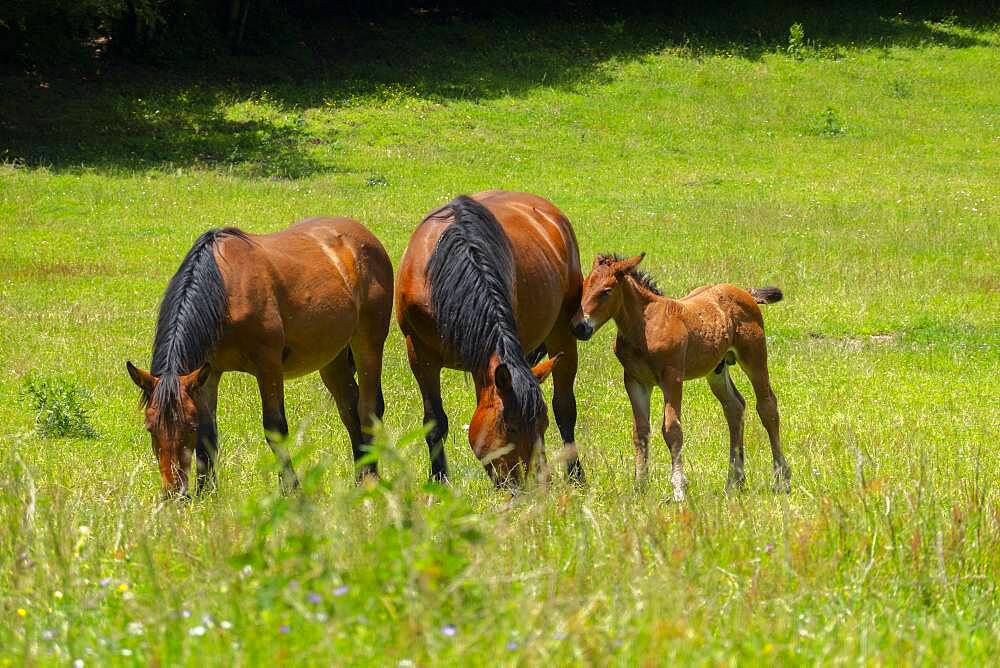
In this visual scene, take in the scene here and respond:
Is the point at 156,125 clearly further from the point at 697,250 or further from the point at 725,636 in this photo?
the point at 725,636

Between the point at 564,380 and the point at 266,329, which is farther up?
Result: the point at 266,329

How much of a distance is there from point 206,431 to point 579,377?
5366 mm

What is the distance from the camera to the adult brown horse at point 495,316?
647 cm

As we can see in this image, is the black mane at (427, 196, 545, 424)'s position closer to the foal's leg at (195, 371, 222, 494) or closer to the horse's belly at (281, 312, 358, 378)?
the horse's belly at (281, 312, 358, 378)

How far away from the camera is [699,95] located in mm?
31156

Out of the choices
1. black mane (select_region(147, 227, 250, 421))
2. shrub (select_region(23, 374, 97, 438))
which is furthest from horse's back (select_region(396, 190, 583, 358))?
shrub (select_region(23, 374, 97, 438))

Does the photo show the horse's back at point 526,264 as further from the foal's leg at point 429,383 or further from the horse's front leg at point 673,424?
the horse's front leg at point 673,424

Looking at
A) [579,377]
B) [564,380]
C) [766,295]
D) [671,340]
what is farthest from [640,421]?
[579,377]

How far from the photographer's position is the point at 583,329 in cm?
780

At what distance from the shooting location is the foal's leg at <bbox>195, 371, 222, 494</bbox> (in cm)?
635

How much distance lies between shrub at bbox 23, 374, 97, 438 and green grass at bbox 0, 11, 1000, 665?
0.17 meters

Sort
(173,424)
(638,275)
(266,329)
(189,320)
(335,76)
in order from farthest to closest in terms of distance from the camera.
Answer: (335,76), (638,275), (266,329), (189,320), (173,424)

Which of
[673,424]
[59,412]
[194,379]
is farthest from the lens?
[59,412]

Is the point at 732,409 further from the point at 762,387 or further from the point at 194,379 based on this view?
the point at 194,379
